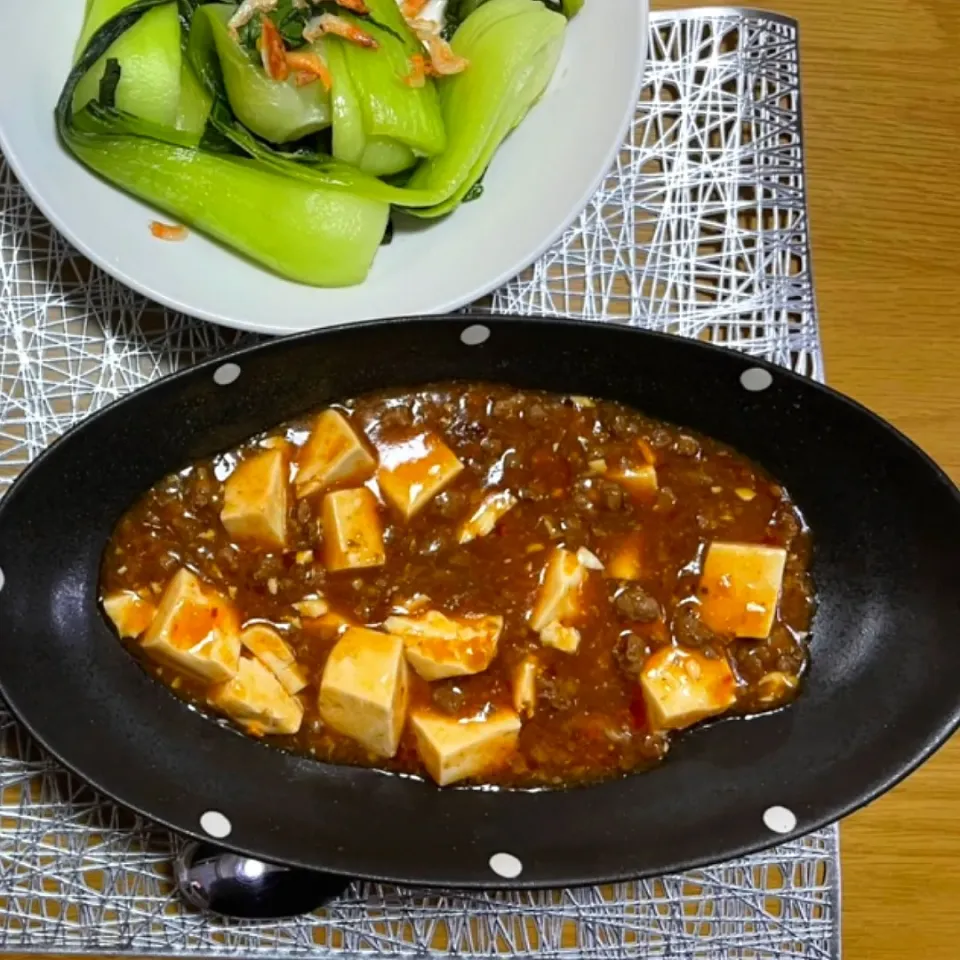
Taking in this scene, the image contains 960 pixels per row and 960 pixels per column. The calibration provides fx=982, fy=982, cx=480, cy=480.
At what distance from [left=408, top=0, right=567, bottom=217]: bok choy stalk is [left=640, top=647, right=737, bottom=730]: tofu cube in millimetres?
691

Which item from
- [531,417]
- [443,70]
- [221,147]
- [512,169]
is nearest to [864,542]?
[531,417]

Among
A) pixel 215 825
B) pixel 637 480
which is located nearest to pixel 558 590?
pixel 637 480

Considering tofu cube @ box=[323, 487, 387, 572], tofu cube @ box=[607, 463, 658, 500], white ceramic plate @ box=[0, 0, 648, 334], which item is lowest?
tofu cube @ box=[323, 487, 387, 572]

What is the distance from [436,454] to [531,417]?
14 cm

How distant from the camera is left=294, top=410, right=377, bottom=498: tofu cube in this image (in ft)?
4.31

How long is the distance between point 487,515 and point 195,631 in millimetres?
414

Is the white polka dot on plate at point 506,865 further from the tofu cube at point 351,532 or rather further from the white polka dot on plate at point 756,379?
the white polka dot on plate at point 756,379

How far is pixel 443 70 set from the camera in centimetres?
138

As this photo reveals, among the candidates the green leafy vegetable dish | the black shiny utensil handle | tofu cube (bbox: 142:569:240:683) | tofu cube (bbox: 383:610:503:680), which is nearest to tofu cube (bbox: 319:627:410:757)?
tofu cube (bbox: 383:610:503:680)

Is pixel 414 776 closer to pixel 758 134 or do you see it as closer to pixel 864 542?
pixel 864 542

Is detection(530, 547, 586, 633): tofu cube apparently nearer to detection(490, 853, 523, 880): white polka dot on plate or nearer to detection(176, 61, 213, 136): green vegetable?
detection(490, 853, 523, 880): white polka dot on plate

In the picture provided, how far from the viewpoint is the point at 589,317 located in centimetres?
154

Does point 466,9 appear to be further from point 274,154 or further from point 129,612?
point 129,612

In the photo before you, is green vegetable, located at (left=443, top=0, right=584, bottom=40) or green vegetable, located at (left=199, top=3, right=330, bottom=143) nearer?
green vegetable, located at (left=199, top=3, right=330, bottom=143)
